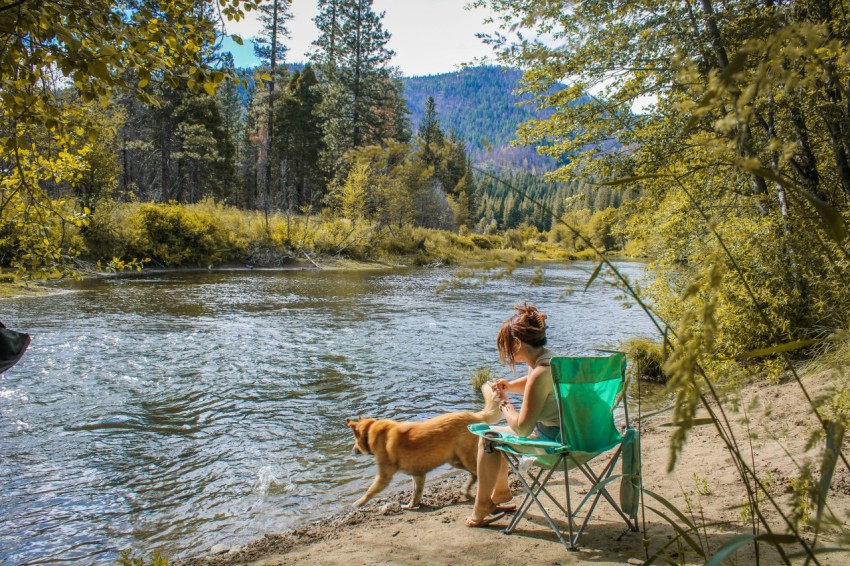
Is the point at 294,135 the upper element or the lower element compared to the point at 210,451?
upper

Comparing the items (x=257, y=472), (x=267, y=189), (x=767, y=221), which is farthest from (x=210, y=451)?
(x=267, y=189)

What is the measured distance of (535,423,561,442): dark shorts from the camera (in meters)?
4.07

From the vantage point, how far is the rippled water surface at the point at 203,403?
4.82 m

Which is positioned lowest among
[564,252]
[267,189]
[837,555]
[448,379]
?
[448,379]

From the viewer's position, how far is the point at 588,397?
366 cm

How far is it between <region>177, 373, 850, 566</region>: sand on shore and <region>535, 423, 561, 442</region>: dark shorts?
68 cm

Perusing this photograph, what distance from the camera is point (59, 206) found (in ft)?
19.8

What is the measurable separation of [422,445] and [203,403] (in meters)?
4.66

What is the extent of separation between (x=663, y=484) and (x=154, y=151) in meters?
48.5

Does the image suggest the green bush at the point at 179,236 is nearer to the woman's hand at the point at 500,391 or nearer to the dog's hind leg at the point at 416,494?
the dog's hind leg at the point at 416,494

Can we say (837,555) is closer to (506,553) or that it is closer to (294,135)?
(506,553)

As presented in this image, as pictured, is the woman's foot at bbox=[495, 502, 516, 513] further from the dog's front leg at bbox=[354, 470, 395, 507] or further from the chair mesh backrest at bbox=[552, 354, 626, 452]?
the chair mesh backrest at bbox=[552, 354, 626, 452]

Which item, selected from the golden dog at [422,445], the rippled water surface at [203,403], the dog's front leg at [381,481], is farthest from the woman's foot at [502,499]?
the rippled water surface at [203,403]

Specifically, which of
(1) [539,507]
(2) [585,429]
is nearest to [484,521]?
(1) [539,507]
